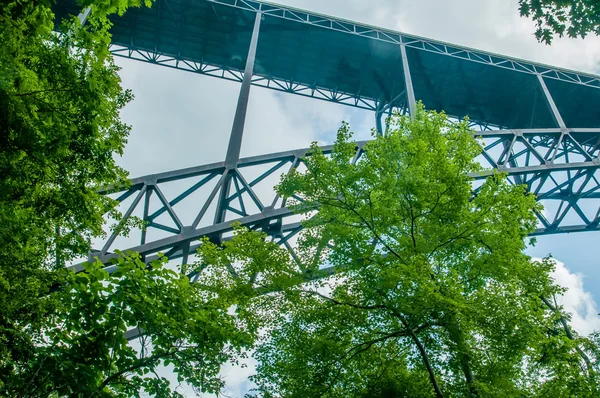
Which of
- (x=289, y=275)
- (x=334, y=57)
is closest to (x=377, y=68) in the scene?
(x=334, y=57)

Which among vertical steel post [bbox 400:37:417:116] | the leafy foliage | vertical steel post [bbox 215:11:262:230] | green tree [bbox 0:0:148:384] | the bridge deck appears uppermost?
the bridge deck

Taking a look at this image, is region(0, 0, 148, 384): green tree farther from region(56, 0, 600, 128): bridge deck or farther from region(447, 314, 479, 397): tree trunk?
region(56, 0, 600, 128): bridge deck

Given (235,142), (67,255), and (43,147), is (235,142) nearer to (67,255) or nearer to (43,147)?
(67,255)

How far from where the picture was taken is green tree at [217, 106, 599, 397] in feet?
26.3

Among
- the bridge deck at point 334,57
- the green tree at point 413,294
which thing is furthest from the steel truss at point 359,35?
the green tree at point 413,294

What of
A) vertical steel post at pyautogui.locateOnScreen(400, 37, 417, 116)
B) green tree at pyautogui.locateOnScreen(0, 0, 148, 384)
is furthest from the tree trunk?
vertical steel post at pyautogui.locateOnScreen(400, 37, 417, 116)

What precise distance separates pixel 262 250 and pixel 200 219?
3670mm

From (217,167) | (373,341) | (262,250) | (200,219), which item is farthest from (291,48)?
(373,341)

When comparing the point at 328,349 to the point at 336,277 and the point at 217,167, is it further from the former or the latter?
the point at 217,167

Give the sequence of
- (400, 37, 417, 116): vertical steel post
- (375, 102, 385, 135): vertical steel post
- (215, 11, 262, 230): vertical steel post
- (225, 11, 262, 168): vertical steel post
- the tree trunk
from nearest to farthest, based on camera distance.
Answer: the tree trunk → (215, 11, 262, 230): vertical steel post → (225, 11, 262, 168): vertical steel post → (400, 37, 417, 116): vertical steel post → (375, 102, 385, 135): vertical steel post

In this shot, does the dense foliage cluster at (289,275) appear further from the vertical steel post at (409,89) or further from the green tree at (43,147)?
the vertical steel post at (409,89)

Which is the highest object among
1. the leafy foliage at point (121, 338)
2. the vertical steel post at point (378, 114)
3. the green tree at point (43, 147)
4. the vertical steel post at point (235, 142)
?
the vertical steel post at point (378, 114)

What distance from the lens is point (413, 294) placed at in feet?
26.4

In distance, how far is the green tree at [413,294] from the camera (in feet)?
26.3
